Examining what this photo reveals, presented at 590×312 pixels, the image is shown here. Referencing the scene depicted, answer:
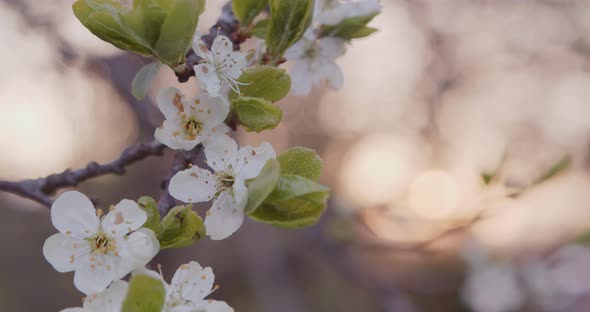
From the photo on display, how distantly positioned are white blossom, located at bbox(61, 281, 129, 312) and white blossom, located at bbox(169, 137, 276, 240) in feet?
0.43

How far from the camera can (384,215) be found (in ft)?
9.79

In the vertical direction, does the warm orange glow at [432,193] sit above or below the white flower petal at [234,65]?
below

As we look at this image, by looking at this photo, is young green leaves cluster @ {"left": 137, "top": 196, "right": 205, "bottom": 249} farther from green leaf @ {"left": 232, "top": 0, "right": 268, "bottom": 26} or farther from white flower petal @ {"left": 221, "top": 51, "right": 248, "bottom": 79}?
green leaf @ {"left": 232, "top": 0, "right": 268, "bottom": 26}

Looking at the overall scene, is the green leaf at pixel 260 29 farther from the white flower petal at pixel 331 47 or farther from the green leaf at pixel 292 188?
the green leaf at pixel 292 188

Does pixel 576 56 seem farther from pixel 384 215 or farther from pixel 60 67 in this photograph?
pixel 60 67

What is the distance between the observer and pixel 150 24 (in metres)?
0.73

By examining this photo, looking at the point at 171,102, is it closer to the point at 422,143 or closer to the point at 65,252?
the point at 65,252

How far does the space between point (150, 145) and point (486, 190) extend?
99 centimetres

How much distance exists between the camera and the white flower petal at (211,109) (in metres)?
0.78

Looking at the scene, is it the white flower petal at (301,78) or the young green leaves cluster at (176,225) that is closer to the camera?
Answer: the young green leaves cluster at (176,225)

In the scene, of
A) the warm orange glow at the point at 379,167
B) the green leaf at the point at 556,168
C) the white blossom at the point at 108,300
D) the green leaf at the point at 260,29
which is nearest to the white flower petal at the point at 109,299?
the white blossom at the point at 108,300

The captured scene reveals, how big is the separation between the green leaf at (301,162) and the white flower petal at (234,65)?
0.14m

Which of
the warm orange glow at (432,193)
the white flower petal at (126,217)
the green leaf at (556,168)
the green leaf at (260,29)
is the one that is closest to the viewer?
the white flower petal at (126,217)

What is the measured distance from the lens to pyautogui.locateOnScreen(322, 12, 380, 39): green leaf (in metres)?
0.99
